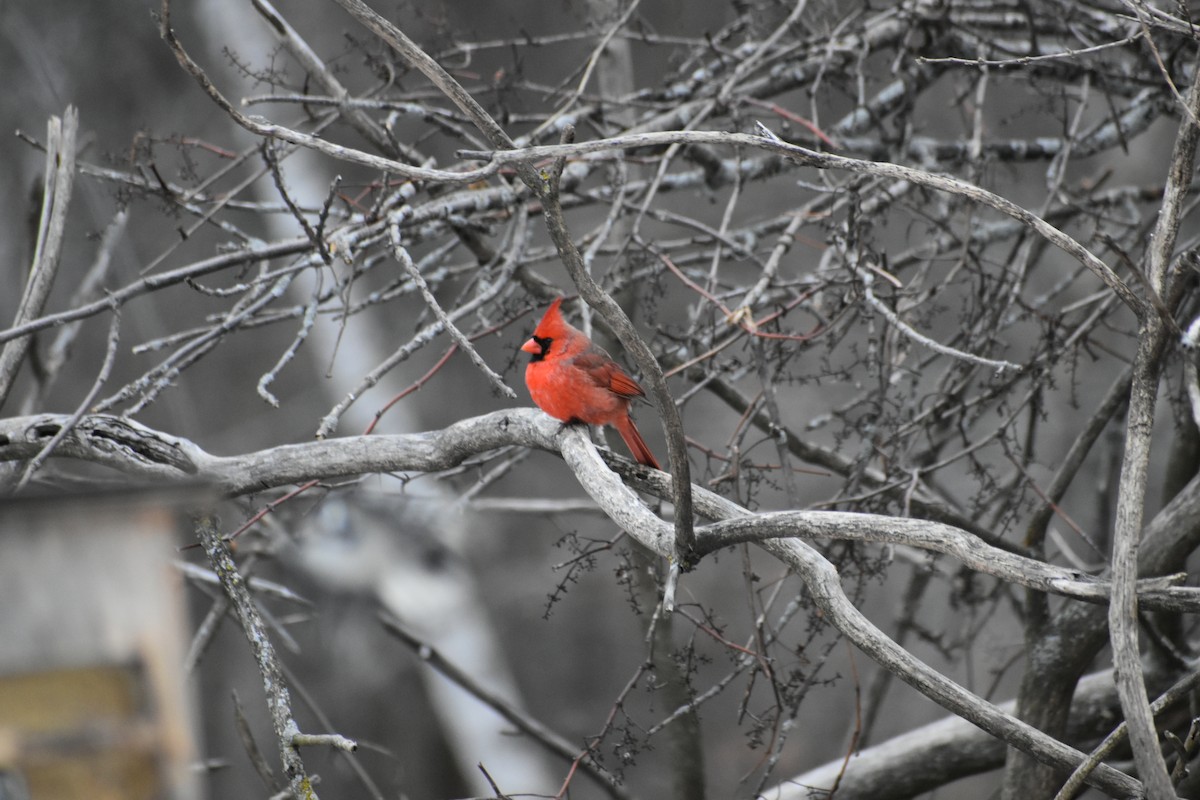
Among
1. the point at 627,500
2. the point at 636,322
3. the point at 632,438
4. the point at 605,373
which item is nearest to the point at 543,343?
the point at 605,373

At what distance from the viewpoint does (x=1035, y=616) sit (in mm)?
4035

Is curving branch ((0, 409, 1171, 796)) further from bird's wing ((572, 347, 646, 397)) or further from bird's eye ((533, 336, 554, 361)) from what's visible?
bird's eye ((533, 336, 554, 361))

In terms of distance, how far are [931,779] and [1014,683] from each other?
4.33m

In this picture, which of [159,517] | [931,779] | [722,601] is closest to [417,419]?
[722,601]

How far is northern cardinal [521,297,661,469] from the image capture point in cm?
360

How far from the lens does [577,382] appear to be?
11.9ft

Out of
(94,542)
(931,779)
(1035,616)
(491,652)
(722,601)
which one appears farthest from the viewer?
(722,601)

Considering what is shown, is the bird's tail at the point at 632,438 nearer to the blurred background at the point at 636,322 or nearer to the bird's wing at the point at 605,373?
the bird's wing at the point at 605,373

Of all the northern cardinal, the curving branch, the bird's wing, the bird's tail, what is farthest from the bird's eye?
the curving branch

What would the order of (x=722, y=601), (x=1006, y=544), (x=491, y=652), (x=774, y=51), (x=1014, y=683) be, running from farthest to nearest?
1. (x=722, y=601)
2. (x=1014, y=683)
3. (x=491, y=652)
4. (x=774, y=51)
5. (x=1006, y=544)

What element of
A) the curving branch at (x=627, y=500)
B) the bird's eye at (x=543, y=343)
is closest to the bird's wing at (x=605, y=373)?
the bird's eye at (x=543, y=343)

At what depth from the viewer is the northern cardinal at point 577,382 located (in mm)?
3596

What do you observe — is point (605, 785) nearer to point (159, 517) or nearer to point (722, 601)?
point (159, 517)

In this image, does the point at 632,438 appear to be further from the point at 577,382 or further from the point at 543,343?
the point at 543,343
